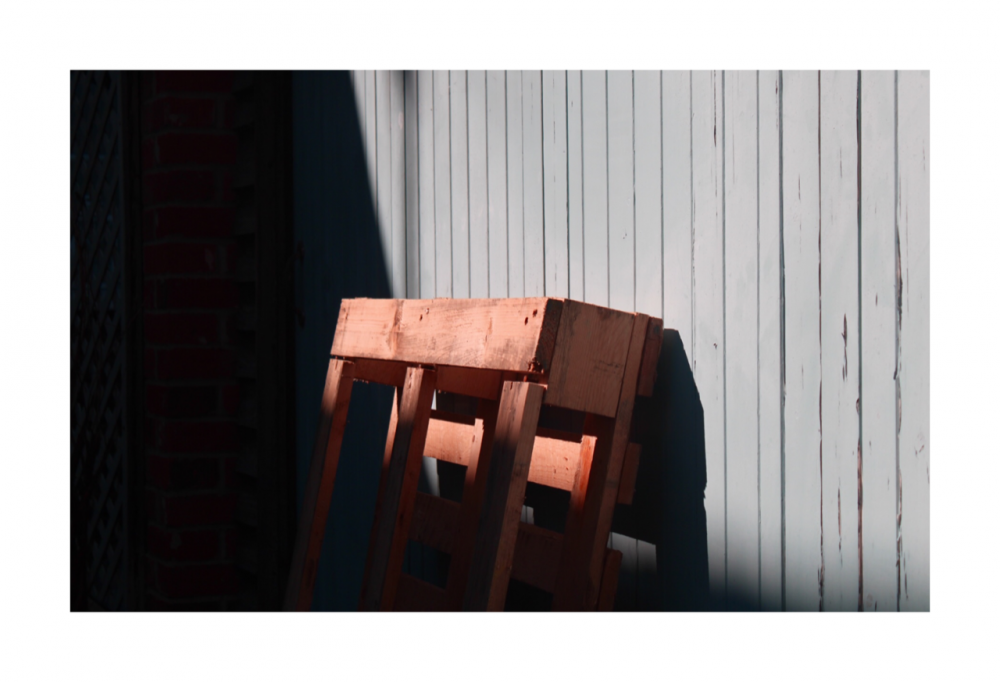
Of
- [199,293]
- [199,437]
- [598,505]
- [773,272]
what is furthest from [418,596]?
[199,293]

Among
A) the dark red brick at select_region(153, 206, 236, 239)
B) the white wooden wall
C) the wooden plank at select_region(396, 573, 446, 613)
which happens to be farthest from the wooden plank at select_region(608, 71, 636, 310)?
the dark red brick at select_region(153, 206, 236, 239)

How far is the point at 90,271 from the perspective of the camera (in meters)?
3.41

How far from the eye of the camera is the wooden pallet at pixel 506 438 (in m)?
1.27

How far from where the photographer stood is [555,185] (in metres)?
1.69

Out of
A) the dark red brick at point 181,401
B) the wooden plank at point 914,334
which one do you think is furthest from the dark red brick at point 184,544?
the wooden plank at point 914,334

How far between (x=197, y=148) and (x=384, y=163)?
91 cm

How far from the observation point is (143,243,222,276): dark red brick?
281cm

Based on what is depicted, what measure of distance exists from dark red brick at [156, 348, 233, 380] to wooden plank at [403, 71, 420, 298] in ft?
3.33

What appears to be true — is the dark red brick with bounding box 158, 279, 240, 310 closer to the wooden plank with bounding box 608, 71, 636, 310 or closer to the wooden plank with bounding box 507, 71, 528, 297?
the wooden plank with bounding box 507, 71, 528, 297

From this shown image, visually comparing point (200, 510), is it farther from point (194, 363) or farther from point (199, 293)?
point (199, 293)

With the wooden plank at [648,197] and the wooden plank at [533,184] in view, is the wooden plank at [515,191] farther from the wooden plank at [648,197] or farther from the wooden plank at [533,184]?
the wooden plank at [648,197]

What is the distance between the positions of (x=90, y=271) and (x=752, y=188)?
9.61ft

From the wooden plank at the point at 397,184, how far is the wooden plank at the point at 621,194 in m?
0.79

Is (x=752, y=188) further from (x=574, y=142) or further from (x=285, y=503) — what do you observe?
(x=285, y=503)
